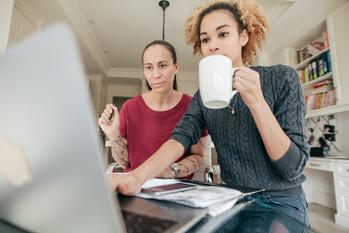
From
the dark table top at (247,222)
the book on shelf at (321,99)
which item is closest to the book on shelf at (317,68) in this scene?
the book on shelf at (321,99)

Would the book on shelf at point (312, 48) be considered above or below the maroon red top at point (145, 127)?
above

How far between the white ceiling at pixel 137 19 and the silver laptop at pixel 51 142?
3.04 meters

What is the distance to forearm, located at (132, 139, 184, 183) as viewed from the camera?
18.2 inches

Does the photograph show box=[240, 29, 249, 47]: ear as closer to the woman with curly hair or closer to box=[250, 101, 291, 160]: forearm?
the woman with curly hair

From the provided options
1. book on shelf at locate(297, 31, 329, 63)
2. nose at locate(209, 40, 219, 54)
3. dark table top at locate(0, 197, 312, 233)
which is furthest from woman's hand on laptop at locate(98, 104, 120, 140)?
book on shelf at locate(297, 31, 329, 63)

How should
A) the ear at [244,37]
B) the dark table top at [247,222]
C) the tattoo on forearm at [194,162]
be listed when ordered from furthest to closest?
the tattoo on forearm at [194,162]
the ear at [244,37]
the dark table top at [247,222]

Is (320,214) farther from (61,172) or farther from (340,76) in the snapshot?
(61,172)

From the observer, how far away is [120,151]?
42.1 inches

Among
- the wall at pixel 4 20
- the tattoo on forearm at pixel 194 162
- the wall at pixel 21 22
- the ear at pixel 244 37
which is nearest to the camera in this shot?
the ear at pixel 244 37

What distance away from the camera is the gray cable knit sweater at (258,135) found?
1.69 ft

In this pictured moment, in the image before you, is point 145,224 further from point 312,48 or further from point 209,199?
point 312,48

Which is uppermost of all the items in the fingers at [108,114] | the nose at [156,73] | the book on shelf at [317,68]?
the book on shelf at [317,68]

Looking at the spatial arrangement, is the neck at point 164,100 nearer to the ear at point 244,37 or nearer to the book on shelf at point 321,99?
the ear at point 244,37

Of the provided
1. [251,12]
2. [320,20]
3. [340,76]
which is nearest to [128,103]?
[251,12]
